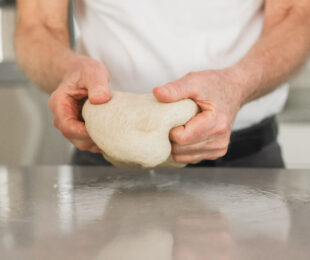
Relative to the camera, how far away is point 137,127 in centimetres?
65

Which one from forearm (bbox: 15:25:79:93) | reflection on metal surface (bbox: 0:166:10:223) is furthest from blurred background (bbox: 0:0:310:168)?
reflection on metal surface (bbox: 0:166:10:223)

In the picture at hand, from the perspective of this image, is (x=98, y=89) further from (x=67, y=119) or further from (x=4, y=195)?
(x=4, y=195)

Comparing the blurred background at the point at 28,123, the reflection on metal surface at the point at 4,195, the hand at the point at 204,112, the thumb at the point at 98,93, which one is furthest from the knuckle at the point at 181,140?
the blurred background at the point at 28,123

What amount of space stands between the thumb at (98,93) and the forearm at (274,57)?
0.19 meters

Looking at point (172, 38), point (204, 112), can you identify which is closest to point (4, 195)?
point (204, 112)

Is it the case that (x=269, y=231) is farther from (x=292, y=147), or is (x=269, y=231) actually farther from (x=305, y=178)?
(x=292, y=147)

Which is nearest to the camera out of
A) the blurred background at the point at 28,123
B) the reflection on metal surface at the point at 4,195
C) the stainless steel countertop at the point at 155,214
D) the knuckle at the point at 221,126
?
the stainless steel countertop at the point at 155,214

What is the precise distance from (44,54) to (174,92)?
34 centimetres

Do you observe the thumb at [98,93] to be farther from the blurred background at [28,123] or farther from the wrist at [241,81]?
the blurred background at [28,123]

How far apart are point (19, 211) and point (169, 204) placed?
0.18 meters

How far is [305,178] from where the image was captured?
0.75 meters

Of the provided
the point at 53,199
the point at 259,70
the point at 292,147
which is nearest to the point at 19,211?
the point at 53,199

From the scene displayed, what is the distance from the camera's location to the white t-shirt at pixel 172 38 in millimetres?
892

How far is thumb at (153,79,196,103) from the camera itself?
65cm
